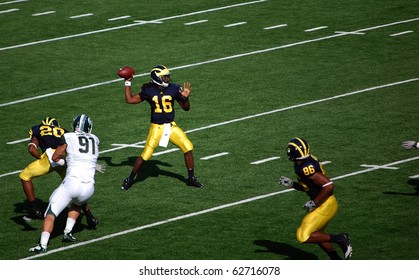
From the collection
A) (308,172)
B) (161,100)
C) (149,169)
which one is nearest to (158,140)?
(161,100)

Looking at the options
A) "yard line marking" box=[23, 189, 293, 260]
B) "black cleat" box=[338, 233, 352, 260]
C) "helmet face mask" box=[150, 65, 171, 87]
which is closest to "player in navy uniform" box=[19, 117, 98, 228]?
"yard line marking" box=[23, 189, 293, 260]

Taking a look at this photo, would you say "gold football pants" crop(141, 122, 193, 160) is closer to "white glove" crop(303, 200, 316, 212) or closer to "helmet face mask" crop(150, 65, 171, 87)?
"helmet face mask" crop(150, 65, 171, 87)

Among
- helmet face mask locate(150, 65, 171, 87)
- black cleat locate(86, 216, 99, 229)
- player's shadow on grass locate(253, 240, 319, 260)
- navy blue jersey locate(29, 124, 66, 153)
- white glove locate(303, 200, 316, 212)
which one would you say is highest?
helmet face mask locate(150, 65, 171, 87)

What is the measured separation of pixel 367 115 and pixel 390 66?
3759 millimetres

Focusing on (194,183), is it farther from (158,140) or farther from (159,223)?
(159,223)

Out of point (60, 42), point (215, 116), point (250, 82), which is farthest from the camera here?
point (60, 42)

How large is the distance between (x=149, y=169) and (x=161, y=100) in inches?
71.4

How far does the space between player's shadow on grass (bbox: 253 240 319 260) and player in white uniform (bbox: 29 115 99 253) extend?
270 centimetres

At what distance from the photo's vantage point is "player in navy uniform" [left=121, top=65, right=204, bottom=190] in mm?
18266

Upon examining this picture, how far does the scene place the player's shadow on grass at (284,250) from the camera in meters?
14.9

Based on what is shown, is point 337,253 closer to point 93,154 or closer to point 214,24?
point 93,154

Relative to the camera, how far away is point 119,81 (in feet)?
83.3

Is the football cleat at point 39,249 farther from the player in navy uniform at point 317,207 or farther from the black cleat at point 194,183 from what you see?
the black cleat at point 194,183

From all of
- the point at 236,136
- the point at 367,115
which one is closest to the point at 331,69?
the point at 367,115
